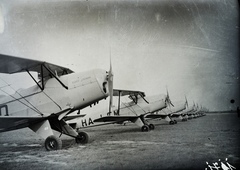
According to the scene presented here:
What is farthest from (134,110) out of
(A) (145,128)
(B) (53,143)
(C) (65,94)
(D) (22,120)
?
(D) (22,120)

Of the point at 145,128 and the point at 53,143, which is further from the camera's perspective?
the point at 145,128

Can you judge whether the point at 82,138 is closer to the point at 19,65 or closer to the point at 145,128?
the point at 19,65

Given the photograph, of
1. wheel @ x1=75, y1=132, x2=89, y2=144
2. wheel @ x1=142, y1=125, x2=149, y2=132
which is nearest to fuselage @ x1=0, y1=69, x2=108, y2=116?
wheel @ x1=75, y1=132, x2=89, y2=144

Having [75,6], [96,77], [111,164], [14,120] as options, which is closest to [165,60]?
[96,77]

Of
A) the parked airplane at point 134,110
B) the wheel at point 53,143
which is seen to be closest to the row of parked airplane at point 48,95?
the wheel at point 53,143

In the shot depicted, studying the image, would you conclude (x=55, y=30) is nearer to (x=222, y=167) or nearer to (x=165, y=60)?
(x=165, y=60)

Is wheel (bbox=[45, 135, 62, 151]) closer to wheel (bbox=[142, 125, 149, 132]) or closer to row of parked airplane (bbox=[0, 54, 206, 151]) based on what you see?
row of parked airplane (bbox=[0, 54, 206, 151])
